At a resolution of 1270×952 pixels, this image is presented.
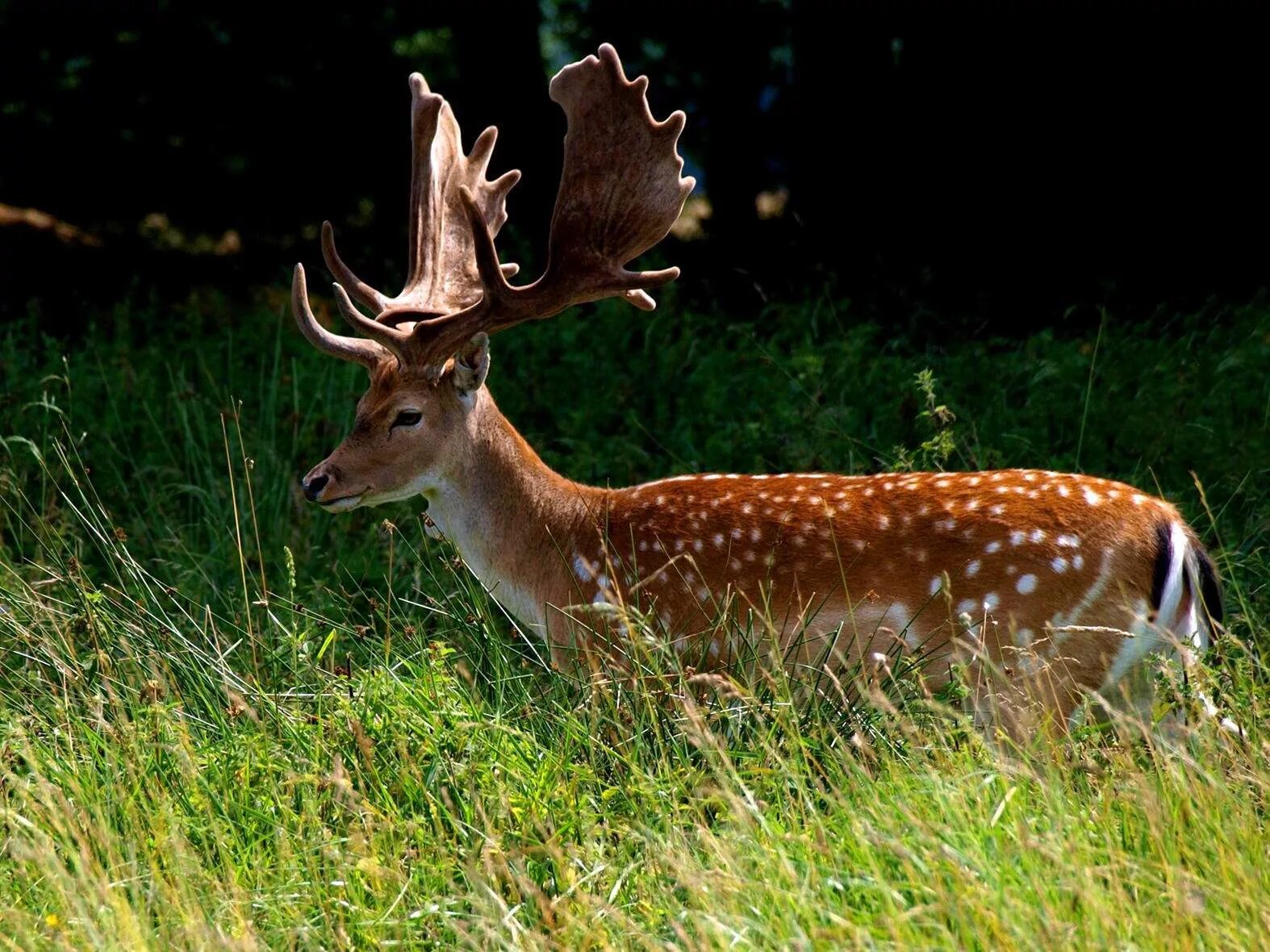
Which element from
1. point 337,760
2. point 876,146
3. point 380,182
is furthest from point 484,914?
point 380,182

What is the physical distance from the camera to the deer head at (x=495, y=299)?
5301mm

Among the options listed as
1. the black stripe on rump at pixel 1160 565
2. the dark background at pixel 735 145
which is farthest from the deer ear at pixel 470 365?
the dark background at pixel 735 145

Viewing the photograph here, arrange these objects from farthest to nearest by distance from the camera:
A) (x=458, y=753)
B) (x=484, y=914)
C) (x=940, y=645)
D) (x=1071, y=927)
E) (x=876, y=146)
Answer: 1. (x=876, y=146)
2. (x=940, y=645)
3. (x=458, y=753)
4. (x=484, y=914)
5. (x=1071, y=927)

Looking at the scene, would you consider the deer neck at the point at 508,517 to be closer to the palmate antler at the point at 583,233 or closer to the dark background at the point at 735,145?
the palmate antler at the point at 583,233

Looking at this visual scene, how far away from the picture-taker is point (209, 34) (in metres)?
10.2

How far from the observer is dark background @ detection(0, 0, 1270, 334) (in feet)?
30.4

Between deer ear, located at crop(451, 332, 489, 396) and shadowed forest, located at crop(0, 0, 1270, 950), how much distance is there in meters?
0.57

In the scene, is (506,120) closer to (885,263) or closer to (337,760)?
(885,263)

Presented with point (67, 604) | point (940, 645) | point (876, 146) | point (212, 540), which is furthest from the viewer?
point (876, 146)

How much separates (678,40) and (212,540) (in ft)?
17.7

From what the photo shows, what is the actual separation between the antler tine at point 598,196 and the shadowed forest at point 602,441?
0.86 metres

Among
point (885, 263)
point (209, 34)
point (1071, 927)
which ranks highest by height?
point (209, 34)

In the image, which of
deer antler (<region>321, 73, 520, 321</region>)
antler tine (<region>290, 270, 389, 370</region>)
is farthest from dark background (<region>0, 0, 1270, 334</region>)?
antler tine (<region>290, 270, 389, 370</region>)

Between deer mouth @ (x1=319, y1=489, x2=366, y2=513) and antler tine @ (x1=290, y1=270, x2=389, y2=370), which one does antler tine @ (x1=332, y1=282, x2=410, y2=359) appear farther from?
deer mouth @ (x1=319, y1=489, x2=366, y2=513)
